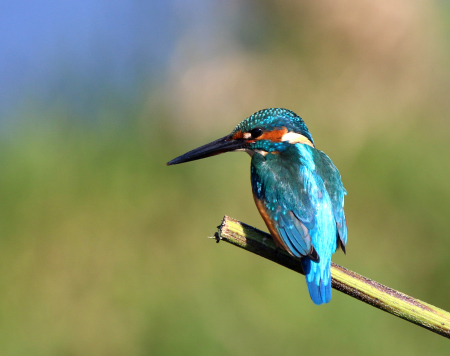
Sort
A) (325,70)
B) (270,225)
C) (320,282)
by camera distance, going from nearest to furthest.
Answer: (320,282) < (270,225) < (325,70)

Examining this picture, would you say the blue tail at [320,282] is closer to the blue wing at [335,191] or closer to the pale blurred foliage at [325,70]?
the blue wing at [335,191]

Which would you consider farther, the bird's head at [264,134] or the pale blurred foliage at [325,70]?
the pale blurred foliage at [325,70]

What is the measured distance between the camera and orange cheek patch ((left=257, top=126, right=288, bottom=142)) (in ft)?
5.76

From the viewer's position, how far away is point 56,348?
215 cm

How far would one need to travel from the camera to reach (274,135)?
5.77 feet

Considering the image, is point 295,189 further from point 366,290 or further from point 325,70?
point 325,70

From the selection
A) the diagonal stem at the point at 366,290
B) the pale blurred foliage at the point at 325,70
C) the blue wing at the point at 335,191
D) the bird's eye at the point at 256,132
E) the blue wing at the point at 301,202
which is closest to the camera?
the diagonal stem at the point at 366,290

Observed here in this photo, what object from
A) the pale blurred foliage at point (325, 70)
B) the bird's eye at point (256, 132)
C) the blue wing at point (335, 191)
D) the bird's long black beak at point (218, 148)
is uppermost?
the pale blurred foliage at point (325, 70)

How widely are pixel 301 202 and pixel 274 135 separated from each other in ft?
1.07

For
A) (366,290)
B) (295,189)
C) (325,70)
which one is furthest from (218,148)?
(325,70)

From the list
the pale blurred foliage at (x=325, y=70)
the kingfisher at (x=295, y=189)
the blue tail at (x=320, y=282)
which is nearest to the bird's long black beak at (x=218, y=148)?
the kingfisher at (x=295, y=189)

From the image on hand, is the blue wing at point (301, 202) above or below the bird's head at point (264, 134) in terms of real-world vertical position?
below

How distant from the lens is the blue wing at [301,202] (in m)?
1.44

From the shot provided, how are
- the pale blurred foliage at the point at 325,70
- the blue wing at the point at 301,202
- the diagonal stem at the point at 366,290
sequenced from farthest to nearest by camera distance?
the pale blurred foliage at the point at 325,70 → the blue wing at the point at 301,202 → the diagonal stem at the point at 366,290
